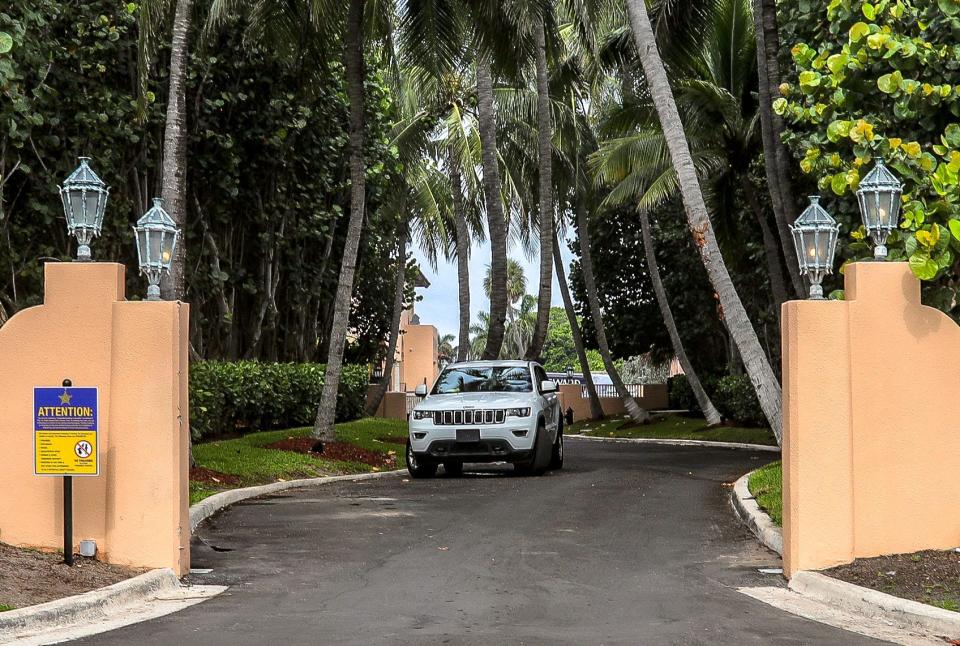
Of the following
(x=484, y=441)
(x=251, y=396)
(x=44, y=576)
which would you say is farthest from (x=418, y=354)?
(x=44, y=576)

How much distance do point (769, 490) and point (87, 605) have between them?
9209mm

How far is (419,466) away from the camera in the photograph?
20047 millimetres

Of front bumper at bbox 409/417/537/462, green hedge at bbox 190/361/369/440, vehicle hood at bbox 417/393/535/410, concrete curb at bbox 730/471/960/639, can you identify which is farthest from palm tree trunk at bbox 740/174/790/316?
concrete curb at bbox 730/471/960/639

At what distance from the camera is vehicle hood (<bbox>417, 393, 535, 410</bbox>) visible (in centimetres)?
1914

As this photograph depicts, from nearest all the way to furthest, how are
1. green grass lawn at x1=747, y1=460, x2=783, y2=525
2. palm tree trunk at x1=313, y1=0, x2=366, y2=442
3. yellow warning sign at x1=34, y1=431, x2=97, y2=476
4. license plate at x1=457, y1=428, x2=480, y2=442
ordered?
yellow warning sign at x1=34, y1=431, x2=97, y2=476, green grass lawn at x1=747, y1=460, x2=783, y2=525, license plate at x1=457, y1=428, x2=480, y2=442, palm tree trunk at x1=313, y1=0, x2=366, y2=442

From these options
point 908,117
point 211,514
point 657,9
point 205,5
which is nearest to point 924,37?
point 908,117

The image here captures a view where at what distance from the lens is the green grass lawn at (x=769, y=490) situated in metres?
13.6

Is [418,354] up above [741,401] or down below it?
above

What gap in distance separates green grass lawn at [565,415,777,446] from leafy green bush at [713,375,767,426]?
1.33 feet

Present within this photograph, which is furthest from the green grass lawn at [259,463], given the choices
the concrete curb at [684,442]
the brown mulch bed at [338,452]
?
the concrete curb at [684,442]

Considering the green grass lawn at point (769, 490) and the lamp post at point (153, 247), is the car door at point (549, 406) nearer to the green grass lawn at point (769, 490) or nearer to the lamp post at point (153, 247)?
the green grass lawn at point (769, 490)

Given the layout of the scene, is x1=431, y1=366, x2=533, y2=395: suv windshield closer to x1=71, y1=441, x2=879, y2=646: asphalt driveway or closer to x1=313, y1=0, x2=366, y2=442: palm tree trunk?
x1=71, y1=441, x2=879, y2=646: asphalt driveway

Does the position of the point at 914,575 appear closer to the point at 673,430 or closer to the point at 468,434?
the point at 468,434

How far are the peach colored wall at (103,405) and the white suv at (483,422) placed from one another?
906 cm
